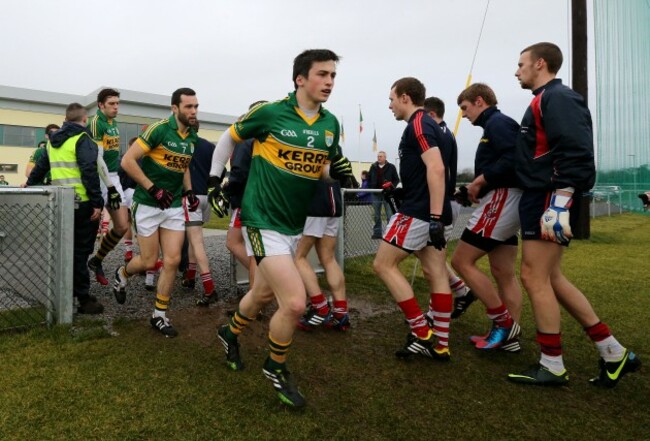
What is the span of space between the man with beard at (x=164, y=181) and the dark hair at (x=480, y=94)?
2.53 meters

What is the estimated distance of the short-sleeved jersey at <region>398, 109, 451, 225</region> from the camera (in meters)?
3.37

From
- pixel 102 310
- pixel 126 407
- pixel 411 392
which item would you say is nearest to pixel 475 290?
pixel 411 392

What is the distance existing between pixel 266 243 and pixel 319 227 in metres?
1.64

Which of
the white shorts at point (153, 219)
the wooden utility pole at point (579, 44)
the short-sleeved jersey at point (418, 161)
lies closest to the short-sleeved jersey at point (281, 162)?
the short-sleeved jersey at point (418, 161)

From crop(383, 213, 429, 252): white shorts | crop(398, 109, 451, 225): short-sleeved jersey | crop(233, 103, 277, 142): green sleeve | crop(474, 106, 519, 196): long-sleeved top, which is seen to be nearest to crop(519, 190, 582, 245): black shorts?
crop(474, 106, 519, 196): long-sleeved top

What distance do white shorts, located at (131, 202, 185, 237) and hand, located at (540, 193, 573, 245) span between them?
3.13 metres

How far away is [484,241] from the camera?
3.71 metres

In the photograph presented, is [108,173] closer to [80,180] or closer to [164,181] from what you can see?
[80,180]

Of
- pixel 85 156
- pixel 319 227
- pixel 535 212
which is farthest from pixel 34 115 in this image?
pixel 535 212

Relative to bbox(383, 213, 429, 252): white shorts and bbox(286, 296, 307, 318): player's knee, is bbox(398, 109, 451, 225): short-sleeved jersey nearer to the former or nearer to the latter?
bbox(383, 213, 429, 252): white shorts

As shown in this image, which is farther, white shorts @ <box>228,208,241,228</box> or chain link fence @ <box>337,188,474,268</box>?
chain link fence @ <box>337,188,474,268</box>

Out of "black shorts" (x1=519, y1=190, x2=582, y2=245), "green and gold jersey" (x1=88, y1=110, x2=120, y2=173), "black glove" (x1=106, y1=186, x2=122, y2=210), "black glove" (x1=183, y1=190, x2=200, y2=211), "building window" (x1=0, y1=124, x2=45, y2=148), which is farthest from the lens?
"building window" (x1=0, y1=124, x2=45, y2=148)

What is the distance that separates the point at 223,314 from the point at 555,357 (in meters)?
3.03

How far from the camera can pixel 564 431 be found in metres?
2.43
